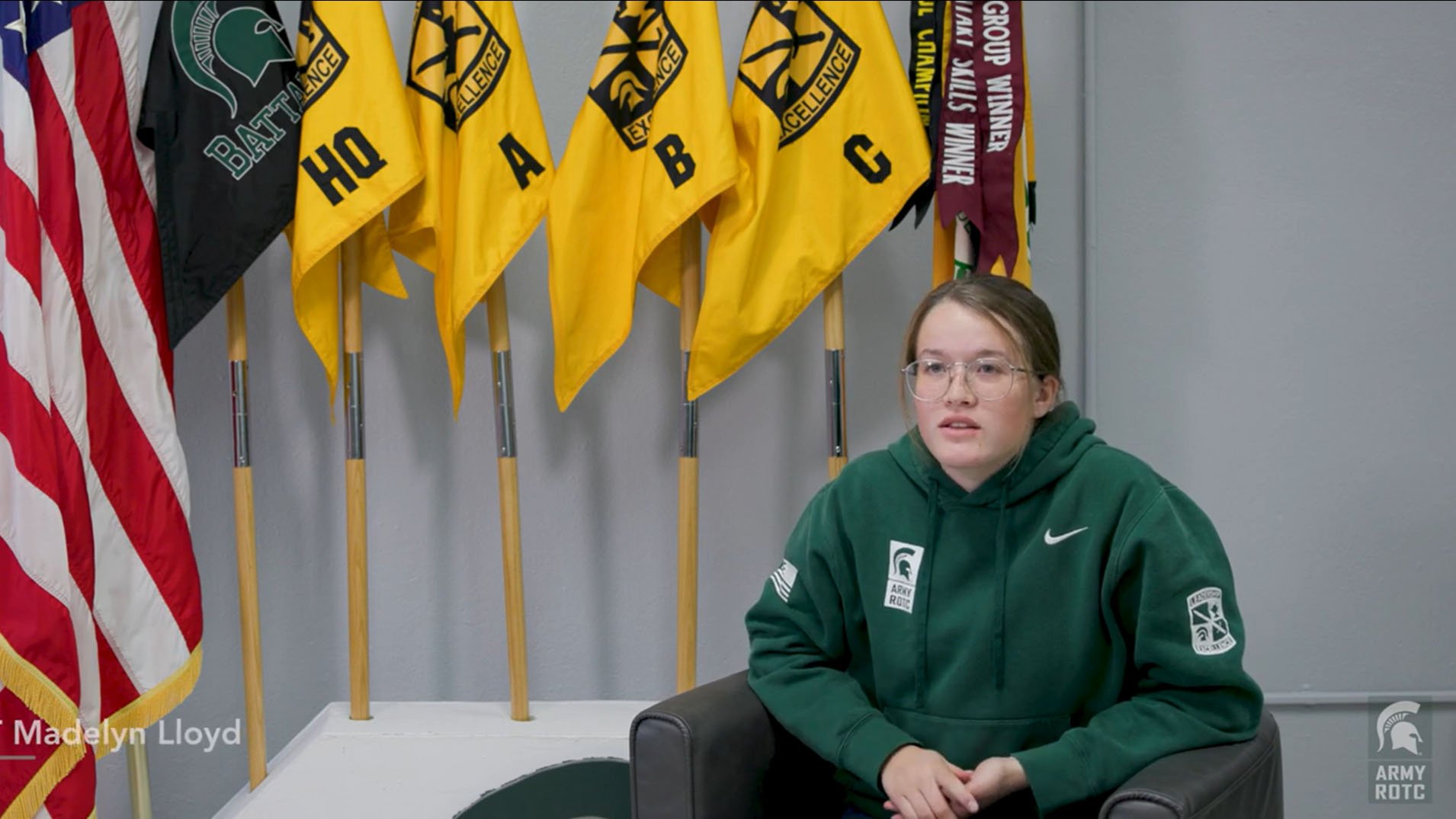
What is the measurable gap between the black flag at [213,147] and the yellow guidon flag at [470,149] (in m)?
0.24

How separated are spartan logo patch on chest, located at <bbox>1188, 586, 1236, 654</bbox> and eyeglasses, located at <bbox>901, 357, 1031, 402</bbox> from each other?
0.32 meters

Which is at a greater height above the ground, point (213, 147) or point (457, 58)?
point (457, 58)

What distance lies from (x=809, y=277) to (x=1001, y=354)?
77cm

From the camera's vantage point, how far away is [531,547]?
8.75 feet

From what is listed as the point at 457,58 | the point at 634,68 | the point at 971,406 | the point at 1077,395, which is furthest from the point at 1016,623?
the point at 457,58

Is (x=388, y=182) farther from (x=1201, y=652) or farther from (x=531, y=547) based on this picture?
(x=1201, y=652)

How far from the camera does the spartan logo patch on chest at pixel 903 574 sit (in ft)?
5.24

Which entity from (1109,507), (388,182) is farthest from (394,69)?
(1109,507)

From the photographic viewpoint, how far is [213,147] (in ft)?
7.18

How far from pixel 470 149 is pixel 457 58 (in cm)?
18

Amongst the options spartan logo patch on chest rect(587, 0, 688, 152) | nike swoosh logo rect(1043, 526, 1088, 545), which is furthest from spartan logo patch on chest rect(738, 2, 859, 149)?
nike swoosh logo rect(1043, 526, 1088, 545)

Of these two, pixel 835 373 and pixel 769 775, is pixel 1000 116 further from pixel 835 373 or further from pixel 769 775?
pixel 769 775

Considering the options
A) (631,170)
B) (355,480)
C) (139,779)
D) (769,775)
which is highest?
(631,170)

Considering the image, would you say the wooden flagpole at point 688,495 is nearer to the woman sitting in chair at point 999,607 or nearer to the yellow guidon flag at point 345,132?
the yellow guidon flag at point 345,132
